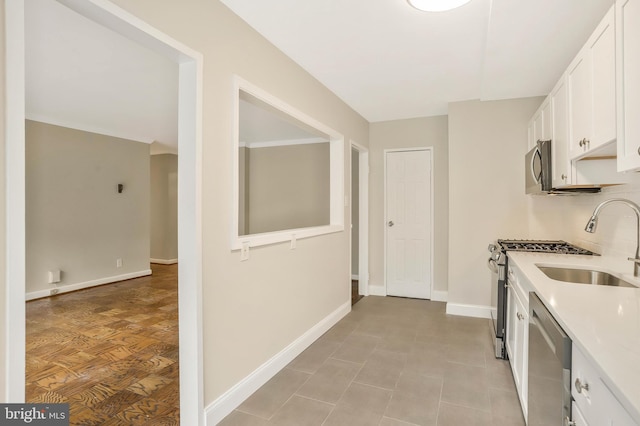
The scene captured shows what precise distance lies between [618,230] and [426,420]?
1787 mm

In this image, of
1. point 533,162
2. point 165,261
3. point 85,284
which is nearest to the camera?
point 533,162

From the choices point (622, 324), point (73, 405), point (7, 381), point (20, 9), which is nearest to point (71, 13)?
point (20, 9)

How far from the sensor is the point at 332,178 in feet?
12.8

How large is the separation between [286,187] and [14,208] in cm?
508

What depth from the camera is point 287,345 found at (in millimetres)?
2773

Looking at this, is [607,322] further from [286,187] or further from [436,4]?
[286,187]

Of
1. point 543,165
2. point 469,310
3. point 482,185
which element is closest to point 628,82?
point 543,165

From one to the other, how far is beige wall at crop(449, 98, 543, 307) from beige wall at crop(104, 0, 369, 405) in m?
2.00

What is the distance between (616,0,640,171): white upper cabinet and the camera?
1.30m

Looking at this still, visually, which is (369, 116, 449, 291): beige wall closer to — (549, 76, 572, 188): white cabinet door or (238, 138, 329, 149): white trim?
(238, 138, 329, 149): white trim

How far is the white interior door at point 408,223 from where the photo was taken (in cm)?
464
